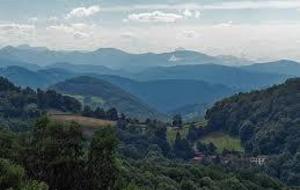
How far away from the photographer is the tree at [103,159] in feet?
159

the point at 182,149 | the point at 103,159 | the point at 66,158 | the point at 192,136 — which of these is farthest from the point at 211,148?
the point at 66,158

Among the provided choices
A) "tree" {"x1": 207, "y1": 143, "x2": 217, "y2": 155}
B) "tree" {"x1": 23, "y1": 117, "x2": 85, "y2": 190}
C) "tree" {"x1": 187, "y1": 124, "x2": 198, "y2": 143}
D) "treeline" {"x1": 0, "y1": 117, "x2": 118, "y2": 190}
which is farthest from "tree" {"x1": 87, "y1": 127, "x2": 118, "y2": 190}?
"tree" {"x1": 187, "y1": 124, "x2": 198, "y2": 143}

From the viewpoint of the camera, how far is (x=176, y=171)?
101 m

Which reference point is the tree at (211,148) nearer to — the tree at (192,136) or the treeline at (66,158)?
the tree at (192,136)

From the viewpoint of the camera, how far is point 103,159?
161 feet

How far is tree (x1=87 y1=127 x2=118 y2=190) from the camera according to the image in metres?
48.4

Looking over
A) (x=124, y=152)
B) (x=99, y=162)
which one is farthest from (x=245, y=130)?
(x=99, y=162)

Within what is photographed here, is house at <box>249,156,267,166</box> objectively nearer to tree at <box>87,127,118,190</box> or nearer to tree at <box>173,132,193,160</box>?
tree at <box>173,132,193,160</box>

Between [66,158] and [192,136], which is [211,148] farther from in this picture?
[66,158]

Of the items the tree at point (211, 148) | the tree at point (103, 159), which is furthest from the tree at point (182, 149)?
the tree at point (103, 159)

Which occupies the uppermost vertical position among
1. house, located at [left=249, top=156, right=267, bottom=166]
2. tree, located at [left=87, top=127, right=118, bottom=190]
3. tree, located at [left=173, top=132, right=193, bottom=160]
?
tree, located at [left=87, top=127, right=118, bottom=190]

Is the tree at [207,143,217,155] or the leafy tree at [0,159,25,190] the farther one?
the tree at [207,143,217,155]

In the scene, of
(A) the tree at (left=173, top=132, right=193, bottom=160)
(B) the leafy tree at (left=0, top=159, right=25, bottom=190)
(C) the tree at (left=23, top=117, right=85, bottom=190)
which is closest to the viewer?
(B) the leafy tree at (left=0, top=159, right=25, bottom=190)

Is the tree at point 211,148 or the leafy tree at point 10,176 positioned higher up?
the leafy tree at point 10,176
